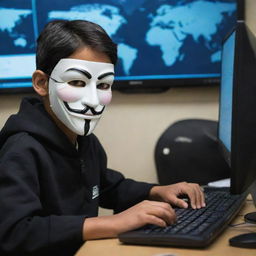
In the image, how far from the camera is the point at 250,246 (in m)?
0.79

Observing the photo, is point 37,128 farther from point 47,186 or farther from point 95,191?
point 95,191

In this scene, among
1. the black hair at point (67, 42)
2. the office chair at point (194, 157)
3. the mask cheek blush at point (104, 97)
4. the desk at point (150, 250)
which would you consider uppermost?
the black hair at point (67, 42)

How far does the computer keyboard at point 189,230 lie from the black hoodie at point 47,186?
5.0 inches

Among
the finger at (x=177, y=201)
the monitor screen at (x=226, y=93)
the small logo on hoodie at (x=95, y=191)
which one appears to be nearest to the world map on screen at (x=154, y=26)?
the monitor screen at (x=226, y=93)

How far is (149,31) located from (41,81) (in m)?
0.88

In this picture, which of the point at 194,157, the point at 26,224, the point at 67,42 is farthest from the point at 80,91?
the point at 194,157

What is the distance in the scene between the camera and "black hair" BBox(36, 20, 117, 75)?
3.68 ft

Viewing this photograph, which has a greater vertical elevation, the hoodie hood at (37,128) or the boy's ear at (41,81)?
the boy's ear at (41,81)

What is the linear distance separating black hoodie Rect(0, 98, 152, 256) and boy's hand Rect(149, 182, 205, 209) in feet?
0.24

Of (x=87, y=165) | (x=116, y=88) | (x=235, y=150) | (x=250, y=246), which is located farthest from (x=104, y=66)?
(x=116, y=88)

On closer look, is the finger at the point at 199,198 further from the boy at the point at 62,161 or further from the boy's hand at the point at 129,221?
the boy's hand at the point at 129,221

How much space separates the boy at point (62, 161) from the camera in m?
0.87

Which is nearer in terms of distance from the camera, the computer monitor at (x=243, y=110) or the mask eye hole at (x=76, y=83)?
the computer monitor at (x=243, y=110)

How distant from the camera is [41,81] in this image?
3.85 feet
